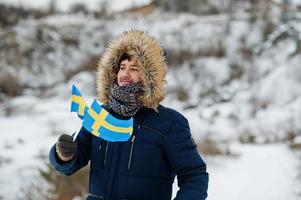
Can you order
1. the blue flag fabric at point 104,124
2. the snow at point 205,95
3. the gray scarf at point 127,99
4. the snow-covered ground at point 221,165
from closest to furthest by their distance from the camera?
the blue flag fabric at point 104,124, the gray scarf at point 127,99, the snow-covered ground at point 221,165, the snow at point 205,95

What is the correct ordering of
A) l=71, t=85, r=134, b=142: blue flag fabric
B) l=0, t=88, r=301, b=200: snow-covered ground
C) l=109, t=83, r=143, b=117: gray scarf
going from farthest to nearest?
l=0, t=88, r=301, b=200: snow-covered ground < l=109, t=83, r=143, b=117: gray scarf < l=71, t=85, r=134, b=142: blue flag fabric

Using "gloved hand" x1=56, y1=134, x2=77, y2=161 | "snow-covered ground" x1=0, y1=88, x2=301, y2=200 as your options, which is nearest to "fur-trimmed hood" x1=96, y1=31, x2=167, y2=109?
"gloved hand" x1=56, y1=134, x2=77, y2=161

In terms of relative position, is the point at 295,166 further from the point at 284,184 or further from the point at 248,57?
the point at 248,57

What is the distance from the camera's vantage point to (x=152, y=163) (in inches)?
77.9

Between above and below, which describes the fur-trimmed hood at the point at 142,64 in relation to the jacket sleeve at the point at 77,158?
above

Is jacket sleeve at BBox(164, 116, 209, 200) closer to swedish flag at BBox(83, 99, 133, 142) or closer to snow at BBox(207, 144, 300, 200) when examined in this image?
swedish flag at BBox(83, 99, 133, 142)

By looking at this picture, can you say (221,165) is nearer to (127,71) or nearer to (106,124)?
(127,71)

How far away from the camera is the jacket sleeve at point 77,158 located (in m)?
2.08

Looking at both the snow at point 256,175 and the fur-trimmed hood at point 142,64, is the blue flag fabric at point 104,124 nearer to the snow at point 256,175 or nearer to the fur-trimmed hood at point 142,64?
the fur-trimmed hood at point 142,64

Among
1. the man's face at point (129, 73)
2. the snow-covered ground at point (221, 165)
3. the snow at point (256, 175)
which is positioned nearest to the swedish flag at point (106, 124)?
the man's face at point (129, 73)

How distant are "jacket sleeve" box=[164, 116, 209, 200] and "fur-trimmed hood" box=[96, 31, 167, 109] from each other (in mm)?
171

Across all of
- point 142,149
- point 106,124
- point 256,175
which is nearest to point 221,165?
point 256,175

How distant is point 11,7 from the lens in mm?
33125

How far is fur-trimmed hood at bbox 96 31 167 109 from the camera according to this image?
6.75ft
